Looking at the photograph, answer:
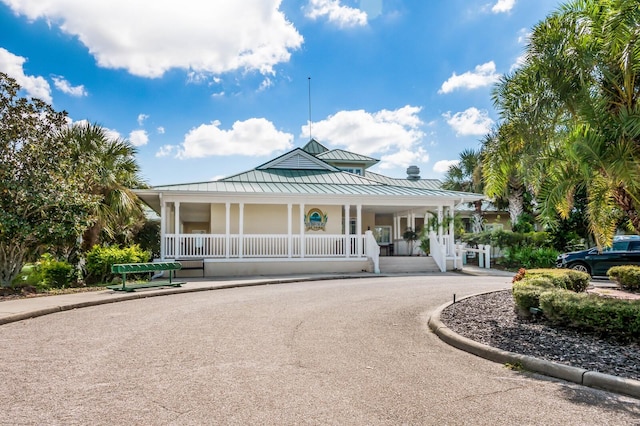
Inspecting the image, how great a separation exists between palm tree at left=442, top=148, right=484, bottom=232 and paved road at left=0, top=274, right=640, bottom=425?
23.6m

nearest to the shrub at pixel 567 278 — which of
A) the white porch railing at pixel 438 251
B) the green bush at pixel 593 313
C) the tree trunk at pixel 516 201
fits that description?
the green bush at pixel 593 313

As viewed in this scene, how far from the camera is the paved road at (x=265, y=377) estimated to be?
12.5 feet

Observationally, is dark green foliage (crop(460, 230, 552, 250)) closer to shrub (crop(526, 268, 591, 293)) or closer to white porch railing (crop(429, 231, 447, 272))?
white porch railing (crop(429, 231, 447, 272))

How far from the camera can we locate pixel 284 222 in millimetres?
21266

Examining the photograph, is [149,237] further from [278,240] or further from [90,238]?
[278,240]

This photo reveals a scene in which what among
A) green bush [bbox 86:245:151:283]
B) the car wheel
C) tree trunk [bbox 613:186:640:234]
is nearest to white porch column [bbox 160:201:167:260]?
green bush [bbox 86:245:151:283]

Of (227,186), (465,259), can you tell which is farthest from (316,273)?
(465,259)

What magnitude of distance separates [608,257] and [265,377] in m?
16.1

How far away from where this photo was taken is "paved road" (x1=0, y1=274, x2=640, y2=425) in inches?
150

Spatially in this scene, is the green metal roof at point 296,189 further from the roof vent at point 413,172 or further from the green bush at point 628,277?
the roof vent at point 413,172

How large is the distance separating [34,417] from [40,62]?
14.1 meters

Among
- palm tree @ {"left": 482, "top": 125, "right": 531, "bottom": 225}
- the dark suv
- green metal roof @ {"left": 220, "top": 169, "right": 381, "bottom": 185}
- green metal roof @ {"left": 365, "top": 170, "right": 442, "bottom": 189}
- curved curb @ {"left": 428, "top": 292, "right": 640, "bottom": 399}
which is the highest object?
green metal roof @ {"left": 365, "top": 170, "right": 442, "bottom": 189}

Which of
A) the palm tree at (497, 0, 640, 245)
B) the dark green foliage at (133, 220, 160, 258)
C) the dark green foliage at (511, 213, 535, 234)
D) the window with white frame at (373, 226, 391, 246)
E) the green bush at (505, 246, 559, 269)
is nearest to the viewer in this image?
the palm tree at (497, 0, 640, 245)

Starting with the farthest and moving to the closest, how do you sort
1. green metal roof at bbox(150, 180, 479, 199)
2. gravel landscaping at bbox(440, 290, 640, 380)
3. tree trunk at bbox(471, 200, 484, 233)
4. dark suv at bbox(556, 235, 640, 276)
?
tree trunk at bbox(471, 200, 484, 233), green metal roof at bbox(150, 180, 479, 199), dark suv at bbox(556, 235, 640, 276), gravel landscaping at bbox(440, 290, 640, 380)
